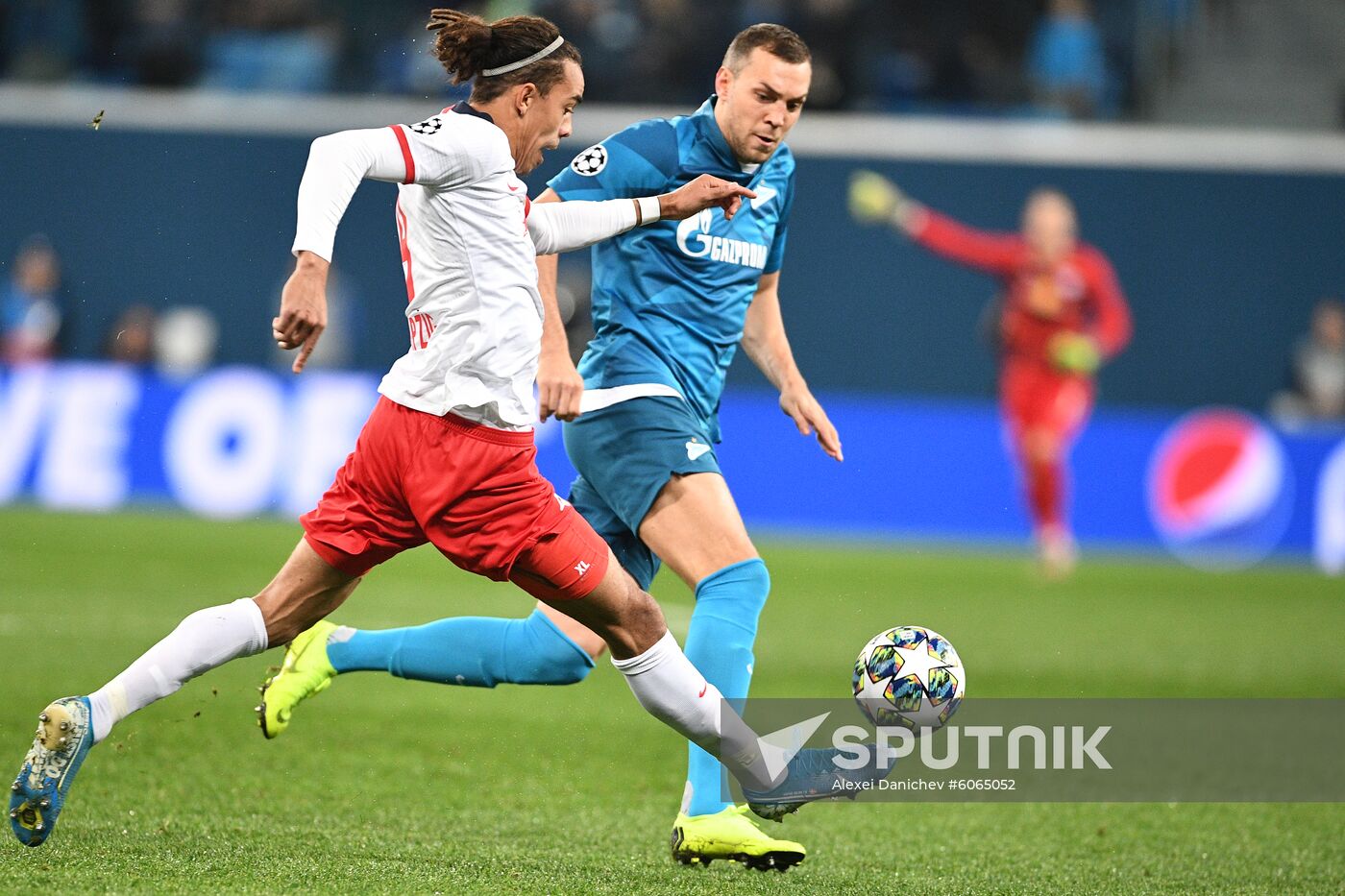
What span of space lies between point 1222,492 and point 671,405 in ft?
37.5

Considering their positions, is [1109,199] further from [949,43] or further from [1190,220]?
[949,43]

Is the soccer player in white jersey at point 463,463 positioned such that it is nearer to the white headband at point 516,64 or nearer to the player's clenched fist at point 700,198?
the white headband at point 516,64

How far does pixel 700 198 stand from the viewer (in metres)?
4.48

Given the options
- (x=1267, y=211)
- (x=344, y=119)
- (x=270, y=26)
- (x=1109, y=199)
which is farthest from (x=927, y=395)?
(x=270, y=26)

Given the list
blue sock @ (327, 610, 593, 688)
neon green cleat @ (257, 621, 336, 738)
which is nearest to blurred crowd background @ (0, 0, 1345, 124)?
blue sock @ (327, 610, 593, 688)

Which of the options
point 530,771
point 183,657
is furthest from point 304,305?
point 530,771

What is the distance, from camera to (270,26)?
18.3 m

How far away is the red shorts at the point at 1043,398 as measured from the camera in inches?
562

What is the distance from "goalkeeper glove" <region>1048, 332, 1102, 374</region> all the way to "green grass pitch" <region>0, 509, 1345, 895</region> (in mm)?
3173

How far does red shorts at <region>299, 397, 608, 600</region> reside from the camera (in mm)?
4168

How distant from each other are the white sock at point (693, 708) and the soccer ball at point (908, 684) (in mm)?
422

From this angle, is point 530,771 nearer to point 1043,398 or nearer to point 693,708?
point 693,708

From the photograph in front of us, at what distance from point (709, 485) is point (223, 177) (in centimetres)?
1425

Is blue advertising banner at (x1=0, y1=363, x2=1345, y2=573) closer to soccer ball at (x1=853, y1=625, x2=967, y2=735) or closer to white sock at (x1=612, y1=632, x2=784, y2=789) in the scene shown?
soccer ball at (x1=853, y1=625, x2=967, y2=735)
